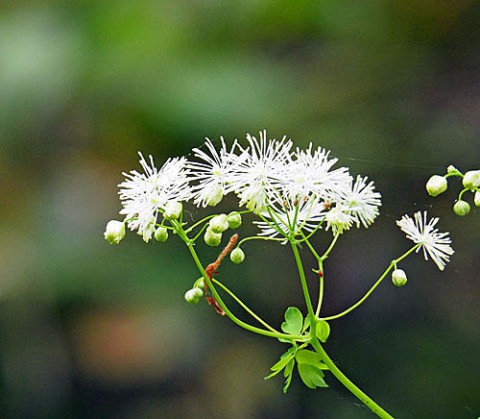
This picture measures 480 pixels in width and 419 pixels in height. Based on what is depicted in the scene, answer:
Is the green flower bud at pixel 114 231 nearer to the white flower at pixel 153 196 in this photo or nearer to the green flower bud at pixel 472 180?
the white flower at pixel 153 196

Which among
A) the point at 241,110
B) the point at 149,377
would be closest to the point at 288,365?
the point at 241,110

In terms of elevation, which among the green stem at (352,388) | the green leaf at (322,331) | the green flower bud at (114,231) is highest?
the green flower bud at (114,231)

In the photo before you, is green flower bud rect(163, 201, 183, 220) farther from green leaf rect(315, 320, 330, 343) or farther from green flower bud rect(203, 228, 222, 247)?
green leaf rect(315, 320, 330, 343)

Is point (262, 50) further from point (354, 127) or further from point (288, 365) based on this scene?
point (288, 365)

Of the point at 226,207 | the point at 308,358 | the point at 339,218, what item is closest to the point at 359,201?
the point at 339,218

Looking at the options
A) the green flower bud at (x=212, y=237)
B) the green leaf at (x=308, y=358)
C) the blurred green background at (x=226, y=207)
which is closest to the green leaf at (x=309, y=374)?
the green leaf at (x=308, y=358)

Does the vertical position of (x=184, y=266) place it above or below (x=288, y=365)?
above

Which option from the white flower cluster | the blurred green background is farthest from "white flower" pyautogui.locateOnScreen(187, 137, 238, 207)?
the blurred green background

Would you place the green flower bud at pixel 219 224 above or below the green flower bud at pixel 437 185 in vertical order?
below
